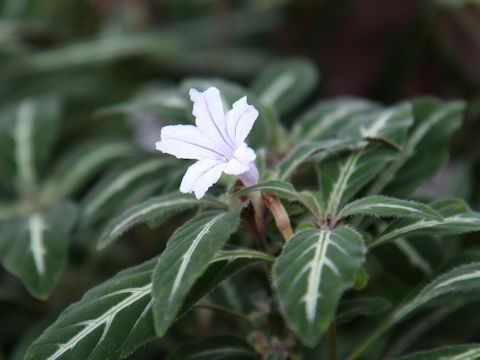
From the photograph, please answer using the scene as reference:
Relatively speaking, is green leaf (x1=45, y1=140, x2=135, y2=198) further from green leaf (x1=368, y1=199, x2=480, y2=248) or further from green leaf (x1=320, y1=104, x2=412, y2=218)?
green leaf (x1=368, y1=199, x2=480, y2=248)

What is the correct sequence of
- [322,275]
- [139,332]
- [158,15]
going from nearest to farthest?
[322,275] → [139,332] → [158,15]

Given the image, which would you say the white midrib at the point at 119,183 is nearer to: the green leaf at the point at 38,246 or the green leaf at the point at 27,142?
the green leaf at the point at 38,246

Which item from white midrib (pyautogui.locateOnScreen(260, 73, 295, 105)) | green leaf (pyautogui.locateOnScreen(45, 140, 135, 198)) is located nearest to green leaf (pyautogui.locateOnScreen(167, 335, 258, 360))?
green leaf (pyautogui.locateOnScreen(45, 140, 135, 198))

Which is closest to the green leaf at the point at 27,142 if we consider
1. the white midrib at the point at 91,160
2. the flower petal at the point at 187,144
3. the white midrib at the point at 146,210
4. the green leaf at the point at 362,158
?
the white midrib at the point at 91,160

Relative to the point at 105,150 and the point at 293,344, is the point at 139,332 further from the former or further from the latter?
the point at 105,150

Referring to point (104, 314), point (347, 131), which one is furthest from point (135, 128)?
point (104, 314)
